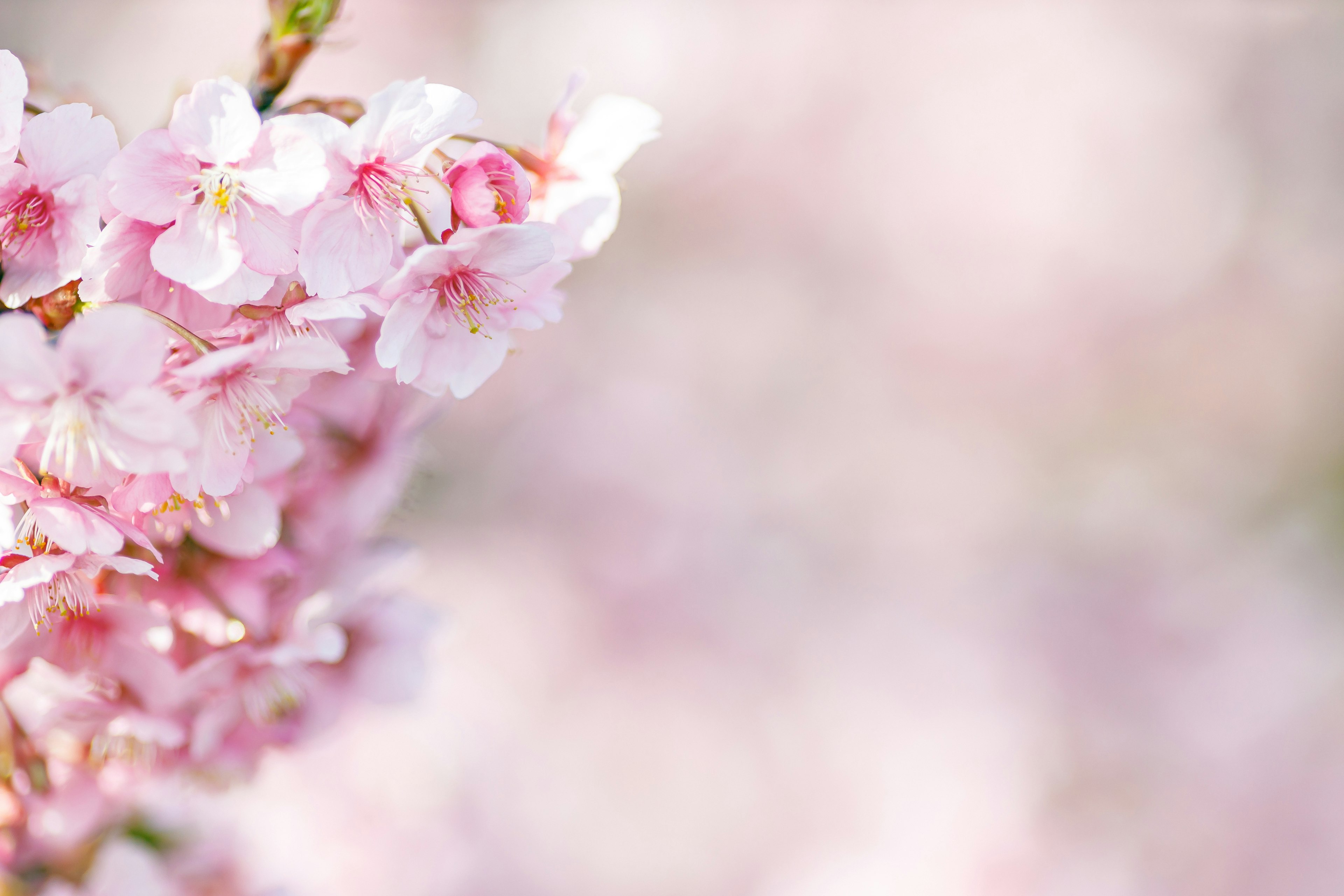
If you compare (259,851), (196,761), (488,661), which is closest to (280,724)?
(196,761)

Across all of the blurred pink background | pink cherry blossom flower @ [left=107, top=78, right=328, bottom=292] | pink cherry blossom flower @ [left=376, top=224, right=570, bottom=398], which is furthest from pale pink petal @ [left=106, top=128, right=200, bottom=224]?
the blurred pink background

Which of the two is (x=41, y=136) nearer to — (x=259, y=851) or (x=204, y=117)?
(x=204, y=117)

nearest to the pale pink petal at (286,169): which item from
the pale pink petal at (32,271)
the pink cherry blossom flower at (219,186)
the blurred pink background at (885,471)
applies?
the pink cherry blossom flower at (219,186)

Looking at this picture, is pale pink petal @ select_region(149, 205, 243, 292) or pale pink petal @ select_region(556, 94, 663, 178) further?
pale pink petal @ select_region(556, 94, 663, 178)

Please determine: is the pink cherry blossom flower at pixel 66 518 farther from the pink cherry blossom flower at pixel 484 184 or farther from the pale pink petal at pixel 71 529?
the pink cherry blossom flower at pixel 484 184

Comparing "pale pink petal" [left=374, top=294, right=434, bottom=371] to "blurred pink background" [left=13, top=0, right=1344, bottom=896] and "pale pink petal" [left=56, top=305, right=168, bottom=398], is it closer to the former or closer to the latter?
"pale pink petal" [left=56, top=305, right=168, bottom=398]

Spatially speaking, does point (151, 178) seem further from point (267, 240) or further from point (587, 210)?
point (587, 210)
